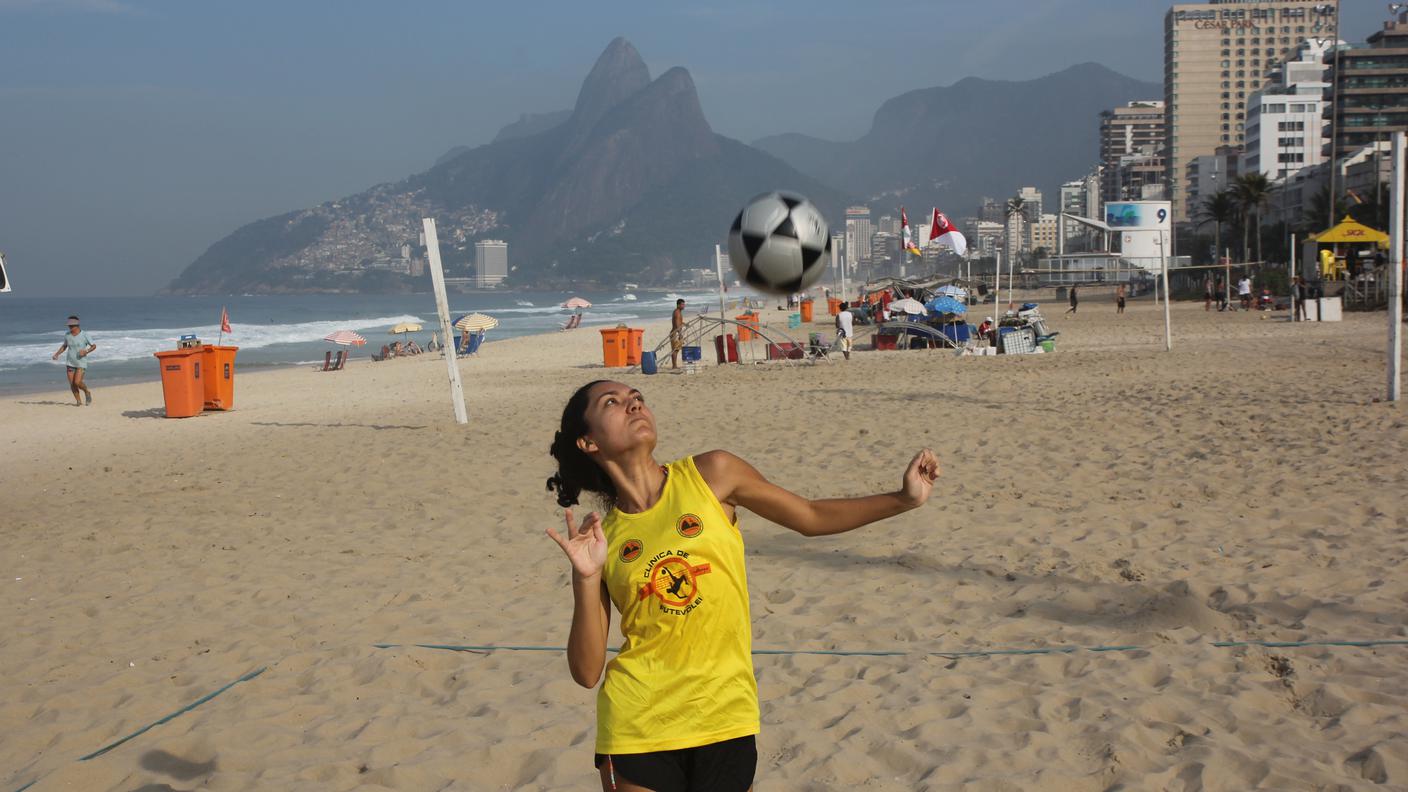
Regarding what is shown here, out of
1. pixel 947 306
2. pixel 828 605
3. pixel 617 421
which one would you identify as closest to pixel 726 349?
pixel 947 306

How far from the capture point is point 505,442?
1180 centimetres

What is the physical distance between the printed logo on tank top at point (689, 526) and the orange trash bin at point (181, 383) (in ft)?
53.7

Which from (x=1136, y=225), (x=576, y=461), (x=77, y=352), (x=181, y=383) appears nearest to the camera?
(x=576, y=461)

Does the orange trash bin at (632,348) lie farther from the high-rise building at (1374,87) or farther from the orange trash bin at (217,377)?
the high-rise building at (1374,87)

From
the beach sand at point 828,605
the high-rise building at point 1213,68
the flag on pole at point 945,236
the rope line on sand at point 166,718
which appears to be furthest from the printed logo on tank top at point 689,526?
the high-rise building at point 1213,68

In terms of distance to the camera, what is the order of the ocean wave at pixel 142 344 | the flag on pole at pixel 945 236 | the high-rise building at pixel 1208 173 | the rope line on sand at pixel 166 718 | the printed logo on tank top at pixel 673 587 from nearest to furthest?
the printed logo on tank top at pixel 673 587 < the rope line on sand at pixel 166 718 < the flag on pole at pixel 945 236 < the ocean wave at pixel 142 344 < the high-rise building at pixel 1208 173

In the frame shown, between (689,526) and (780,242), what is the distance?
2539mm

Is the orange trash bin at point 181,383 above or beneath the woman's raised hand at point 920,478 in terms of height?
beneath

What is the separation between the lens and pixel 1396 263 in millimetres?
10266

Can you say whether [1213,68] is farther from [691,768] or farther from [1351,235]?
[691,768]

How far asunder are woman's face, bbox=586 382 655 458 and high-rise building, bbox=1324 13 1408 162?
11322cm

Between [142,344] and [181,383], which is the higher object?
[142,344]

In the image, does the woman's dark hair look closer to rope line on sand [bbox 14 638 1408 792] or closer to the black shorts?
the black shorts

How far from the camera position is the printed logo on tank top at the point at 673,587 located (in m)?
2.28
